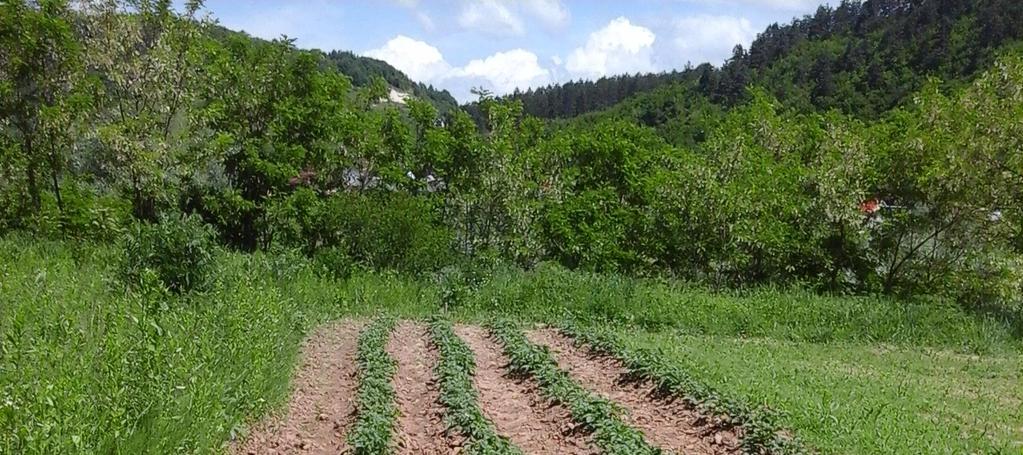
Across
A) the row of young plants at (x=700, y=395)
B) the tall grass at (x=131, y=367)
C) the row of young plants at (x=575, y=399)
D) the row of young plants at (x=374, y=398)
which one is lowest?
the row of young plants at (x=374, y=398)

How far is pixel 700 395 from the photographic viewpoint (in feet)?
22.9

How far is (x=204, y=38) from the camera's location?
15.3 m

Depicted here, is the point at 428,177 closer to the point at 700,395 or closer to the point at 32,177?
the point at 32,177

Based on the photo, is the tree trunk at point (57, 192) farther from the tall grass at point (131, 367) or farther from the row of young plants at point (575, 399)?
the row of young plants at point (575, 399)

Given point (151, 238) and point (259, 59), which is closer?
point (151, 238)

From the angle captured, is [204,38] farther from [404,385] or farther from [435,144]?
[404,385]

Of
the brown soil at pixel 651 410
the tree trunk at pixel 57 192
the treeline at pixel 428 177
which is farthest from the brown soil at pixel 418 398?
the tree trunk at pixel 57 192

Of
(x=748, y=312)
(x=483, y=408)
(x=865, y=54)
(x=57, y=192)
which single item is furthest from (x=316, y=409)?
(x=865, y=54)

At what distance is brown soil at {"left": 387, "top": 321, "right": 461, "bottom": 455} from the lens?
6332 millimetres

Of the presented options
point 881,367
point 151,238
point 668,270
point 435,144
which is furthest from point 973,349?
point 151,238

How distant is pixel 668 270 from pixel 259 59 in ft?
32.7

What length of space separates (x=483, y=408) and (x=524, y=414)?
1.36 feet

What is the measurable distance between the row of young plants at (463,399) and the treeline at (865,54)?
55.8 metres

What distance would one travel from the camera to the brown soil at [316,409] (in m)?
6.03
